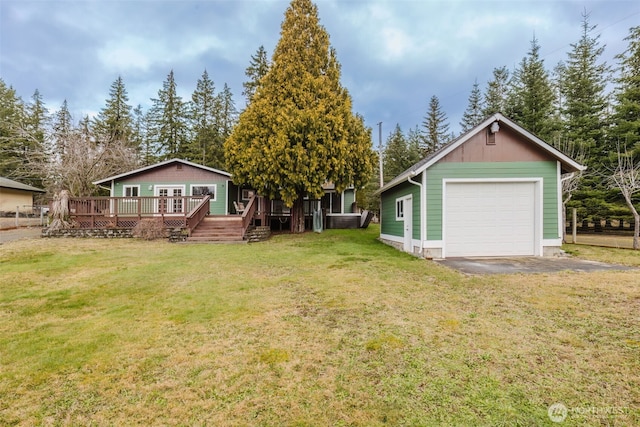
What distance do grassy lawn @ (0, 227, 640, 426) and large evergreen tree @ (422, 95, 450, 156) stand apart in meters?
30.1

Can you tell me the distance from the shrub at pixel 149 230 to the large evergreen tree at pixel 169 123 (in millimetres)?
19732

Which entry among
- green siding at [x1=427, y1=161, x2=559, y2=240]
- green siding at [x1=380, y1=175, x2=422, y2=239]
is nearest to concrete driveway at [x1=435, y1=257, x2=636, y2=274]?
green siding at [x1=427, y1=161, x2=559, y2=240]

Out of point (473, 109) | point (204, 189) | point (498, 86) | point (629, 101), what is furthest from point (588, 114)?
point (204, 189)

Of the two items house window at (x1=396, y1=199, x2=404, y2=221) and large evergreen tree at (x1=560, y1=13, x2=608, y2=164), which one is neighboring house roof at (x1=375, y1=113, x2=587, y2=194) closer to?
house window at (x1=396, y1=199, x2=404, y2=221)

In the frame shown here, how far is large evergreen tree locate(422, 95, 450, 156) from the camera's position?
33.8 metres

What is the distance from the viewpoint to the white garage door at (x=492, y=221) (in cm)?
907

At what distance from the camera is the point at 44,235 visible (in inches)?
505

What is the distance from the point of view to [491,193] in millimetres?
9148

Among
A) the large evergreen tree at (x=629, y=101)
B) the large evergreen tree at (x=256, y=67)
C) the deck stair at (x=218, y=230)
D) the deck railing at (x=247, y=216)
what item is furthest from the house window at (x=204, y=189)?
the large evergreen tree at (x=629, y=101)

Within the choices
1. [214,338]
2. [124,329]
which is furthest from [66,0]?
[214,338]

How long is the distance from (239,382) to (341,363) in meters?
0.94

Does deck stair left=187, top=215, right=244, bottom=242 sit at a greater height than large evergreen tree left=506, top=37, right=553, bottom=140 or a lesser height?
lesser

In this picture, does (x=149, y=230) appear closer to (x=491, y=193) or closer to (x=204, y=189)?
(x=204, y=189)

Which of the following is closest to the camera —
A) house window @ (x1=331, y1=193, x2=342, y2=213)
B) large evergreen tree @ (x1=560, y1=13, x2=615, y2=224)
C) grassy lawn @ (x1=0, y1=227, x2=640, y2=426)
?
grassy lawn @ (x1=0, y1=227, x2=640, y2=426)
